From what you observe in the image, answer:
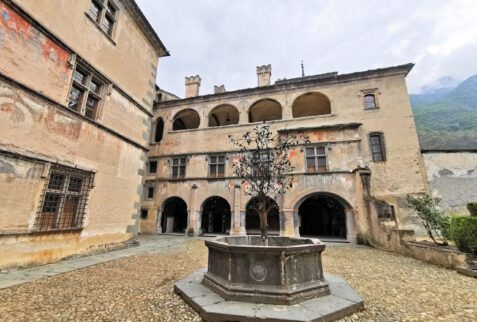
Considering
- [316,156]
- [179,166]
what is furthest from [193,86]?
[316,156]

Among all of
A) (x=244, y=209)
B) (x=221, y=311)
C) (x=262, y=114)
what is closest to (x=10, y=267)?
(x=221, y=311)

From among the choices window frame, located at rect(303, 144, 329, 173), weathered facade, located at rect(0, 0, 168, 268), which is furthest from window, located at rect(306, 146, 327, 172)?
weathered facade, located at rect(0, 0, 168, 268)

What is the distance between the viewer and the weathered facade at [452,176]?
11.7 m

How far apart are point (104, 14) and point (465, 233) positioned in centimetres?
1469

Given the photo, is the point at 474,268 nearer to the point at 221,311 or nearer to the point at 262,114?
the point at 221,311

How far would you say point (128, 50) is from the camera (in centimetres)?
987

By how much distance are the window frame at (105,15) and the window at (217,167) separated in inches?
347

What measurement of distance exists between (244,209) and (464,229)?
9.76m

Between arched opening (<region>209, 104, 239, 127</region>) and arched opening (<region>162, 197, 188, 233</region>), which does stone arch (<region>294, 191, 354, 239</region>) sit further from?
arched opening (<region>162, 197, 188, 233</region>)

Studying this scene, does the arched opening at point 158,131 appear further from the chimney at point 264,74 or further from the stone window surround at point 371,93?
the stone window surround at point 371,93

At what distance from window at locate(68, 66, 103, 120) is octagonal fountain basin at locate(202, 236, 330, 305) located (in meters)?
7.50

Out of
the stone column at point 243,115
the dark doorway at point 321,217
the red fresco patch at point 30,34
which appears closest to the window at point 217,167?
the stone column at point 243,115

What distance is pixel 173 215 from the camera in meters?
16.8

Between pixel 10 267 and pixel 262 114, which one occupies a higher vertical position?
pixel 262 114
